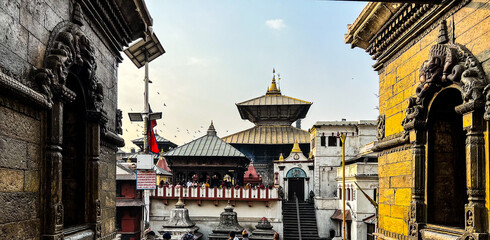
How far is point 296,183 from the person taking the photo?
38750mm

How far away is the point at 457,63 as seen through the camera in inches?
237

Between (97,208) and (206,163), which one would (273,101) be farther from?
(97,208)

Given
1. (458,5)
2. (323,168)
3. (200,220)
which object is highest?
(458,5)

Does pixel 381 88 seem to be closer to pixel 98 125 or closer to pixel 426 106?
pixel 426 106

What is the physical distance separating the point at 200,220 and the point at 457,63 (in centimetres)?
2763

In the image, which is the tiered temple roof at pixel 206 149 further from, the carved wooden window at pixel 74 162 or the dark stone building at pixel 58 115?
the carved wooden window at pixel 74 162

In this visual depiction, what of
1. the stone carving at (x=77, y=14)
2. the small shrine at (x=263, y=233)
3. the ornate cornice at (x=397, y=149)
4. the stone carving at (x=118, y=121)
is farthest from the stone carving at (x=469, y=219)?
the small shrine at (x=263, y=233)

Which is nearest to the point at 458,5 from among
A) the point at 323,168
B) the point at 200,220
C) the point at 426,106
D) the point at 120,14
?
the point at 426,106

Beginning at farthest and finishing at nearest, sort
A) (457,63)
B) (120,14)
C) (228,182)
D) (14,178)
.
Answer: (228,182) → (120,14) → (457,63) → (14,178)

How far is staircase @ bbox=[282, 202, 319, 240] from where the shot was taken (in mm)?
32812

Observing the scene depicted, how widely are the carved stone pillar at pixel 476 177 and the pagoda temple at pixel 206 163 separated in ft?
98.7

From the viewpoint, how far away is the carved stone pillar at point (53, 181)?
5.17 meters

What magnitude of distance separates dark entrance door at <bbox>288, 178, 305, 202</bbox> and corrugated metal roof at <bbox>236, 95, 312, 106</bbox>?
9.82 metres

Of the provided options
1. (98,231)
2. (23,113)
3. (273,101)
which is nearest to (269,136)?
(273,101)
